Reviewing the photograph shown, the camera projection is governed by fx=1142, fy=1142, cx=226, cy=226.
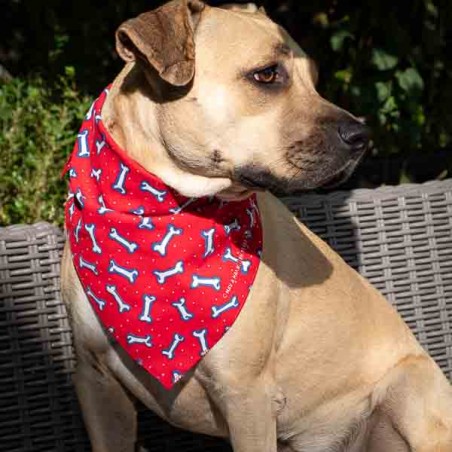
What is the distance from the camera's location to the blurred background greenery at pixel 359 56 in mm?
4805

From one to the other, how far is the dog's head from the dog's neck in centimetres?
3

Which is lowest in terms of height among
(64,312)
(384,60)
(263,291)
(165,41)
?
(384,60)

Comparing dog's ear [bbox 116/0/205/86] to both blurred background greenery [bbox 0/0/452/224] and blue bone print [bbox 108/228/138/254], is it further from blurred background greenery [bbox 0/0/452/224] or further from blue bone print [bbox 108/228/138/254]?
blurred background greenery [bbox 0/0/452/224]

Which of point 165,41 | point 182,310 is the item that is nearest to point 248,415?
point 182,310

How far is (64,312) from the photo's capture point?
3.50 meters

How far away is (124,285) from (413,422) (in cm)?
97

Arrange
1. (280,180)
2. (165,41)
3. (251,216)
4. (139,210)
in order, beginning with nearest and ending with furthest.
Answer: (165,41) < (280,180) < (139,210) < (251,216)

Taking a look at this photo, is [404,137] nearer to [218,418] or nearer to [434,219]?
[434,219]

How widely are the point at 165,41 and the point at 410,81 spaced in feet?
7.23

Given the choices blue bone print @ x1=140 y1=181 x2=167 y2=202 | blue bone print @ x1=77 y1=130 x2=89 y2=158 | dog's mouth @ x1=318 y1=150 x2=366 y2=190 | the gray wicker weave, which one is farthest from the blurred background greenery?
dog's mouth @ x1=318 y1=150 x2=366 y2=190

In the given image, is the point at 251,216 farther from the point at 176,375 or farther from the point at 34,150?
the point at 34,150

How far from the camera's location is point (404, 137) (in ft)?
16.8

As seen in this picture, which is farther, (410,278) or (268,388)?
(410,278)

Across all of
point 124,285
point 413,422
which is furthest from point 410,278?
point 124,285
